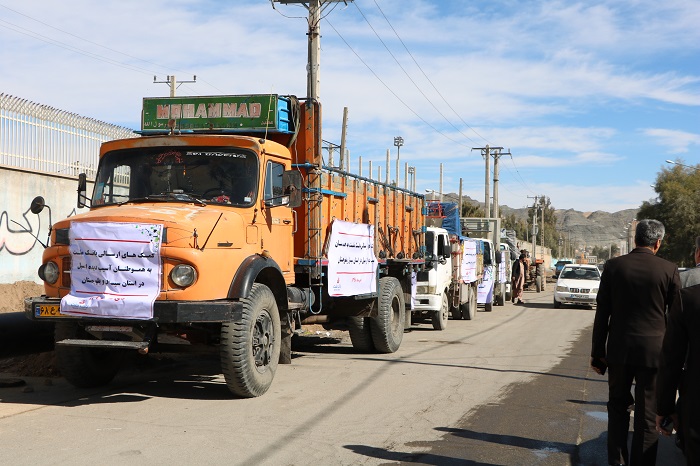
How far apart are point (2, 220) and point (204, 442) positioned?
1141cm

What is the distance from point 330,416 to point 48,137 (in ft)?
41.5

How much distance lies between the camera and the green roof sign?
10.4 meters

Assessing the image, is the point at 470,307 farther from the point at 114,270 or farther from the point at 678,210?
the point at 678,210

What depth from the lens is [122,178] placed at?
9.33m

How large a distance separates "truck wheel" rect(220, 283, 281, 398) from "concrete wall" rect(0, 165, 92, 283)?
8817 millimetres

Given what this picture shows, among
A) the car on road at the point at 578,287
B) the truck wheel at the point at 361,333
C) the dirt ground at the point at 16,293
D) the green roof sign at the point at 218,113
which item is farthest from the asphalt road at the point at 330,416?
the car on road at the point at 578,287

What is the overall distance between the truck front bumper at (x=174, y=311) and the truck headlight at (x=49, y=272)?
0.19 metres

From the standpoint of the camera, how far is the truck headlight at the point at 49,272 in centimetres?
828

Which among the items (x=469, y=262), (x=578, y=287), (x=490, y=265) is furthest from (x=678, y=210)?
(x=469, y=262)

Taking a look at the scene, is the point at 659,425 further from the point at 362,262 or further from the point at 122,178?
the point at 362,262

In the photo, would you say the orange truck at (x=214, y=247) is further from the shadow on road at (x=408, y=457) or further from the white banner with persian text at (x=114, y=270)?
the shadow on road at (x=408, y=457)

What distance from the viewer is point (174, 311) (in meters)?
7.65

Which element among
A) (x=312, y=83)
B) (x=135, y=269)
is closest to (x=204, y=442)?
(x=135, y=269)

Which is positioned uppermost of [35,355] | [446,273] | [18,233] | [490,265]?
[18,233]
